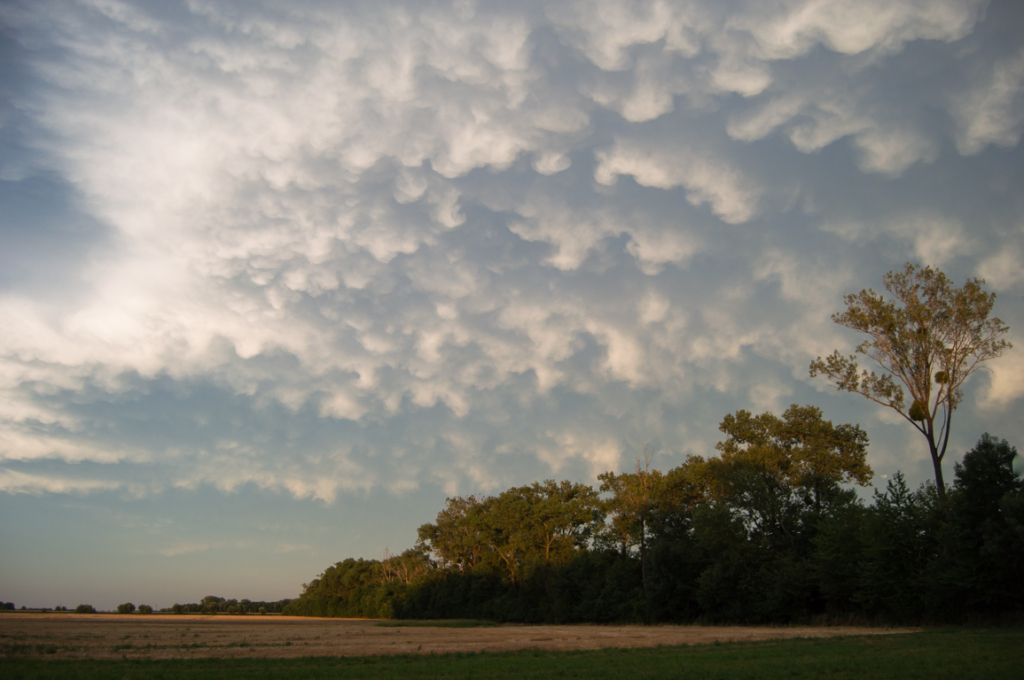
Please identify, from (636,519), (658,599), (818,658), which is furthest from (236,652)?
(636,519)

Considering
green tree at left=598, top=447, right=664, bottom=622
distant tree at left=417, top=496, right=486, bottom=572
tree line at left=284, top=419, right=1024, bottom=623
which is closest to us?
tree line at left=284, top=419, right=1024, bottom=623

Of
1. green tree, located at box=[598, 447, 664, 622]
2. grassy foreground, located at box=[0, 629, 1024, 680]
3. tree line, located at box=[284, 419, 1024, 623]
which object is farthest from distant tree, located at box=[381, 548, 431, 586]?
grassy foreground, located at box=[0, 629, 1024, 680]

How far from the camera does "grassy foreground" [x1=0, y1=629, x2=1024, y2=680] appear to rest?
16984mm

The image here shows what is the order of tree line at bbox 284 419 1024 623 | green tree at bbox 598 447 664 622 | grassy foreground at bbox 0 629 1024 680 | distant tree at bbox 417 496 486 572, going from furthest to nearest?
distant tree at bbox 417 496 486 572 < green tree at bbox 598 447 664 622 < tree line at bbox 284 419 1024 623 < grassy foreground at bbox 0 629 1024 680

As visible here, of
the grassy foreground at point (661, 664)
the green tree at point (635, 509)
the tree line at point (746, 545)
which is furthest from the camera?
the green tree at point (635, 509)

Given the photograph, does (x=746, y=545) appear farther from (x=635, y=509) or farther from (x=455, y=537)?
(x=455, y=537)

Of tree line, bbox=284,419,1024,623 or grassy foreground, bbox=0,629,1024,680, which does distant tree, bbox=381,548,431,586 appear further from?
grassy foreground, bbox=0,629,1024,680

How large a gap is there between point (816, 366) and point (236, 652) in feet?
Answer: 137

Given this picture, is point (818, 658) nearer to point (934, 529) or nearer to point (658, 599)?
point (934, 529)

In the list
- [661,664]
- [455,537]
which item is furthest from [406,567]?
[661,664]

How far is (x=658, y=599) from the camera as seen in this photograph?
62.8 meters

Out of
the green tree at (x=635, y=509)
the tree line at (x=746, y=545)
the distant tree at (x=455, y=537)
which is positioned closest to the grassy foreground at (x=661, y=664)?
the tree line at (x=746, y=545)

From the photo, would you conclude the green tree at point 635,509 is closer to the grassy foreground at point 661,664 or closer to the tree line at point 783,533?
the tree line at point 783,533

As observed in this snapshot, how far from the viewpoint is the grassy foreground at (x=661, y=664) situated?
1698 cm
